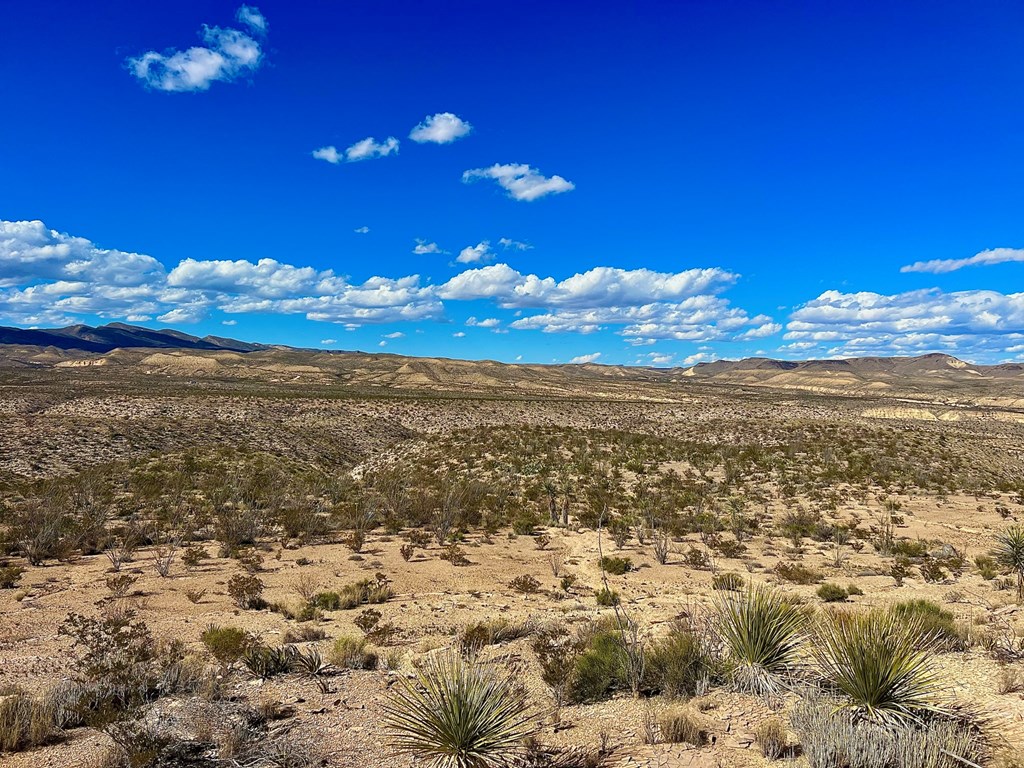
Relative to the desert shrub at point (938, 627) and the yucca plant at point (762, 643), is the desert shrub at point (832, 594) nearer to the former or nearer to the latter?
the desert shrub at point (938, 627)

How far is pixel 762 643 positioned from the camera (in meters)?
6.64

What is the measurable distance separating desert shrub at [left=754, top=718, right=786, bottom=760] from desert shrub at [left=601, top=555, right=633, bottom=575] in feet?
23.3

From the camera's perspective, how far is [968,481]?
24.4 metres

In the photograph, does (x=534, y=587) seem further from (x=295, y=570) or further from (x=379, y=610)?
(x=295, y=570)

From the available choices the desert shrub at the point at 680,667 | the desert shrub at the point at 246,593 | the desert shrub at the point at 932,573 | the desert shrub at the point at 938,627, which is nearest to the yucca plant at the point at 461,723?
the desert shrub at the point at 680,667

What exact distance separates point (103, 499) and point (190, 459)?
785 centimetres

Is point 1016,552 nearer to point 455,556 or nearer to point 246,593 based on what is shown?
point 455,556

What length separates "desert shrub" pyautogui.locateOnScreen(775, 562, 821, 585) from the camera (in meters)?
12.0

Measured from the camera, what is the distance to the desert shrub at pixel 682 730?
5.61 m

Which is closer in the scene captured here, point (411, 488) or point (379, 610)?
point (379, 610)

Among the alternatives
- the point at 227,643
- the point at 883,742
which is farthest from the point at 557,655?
the point at 227,643

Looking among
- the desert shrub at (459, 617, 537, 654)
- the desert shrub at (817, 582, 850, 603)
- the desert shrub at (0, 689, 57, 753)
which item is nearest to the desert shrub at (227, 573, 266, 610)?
the desert shrub at (459, 617, 537, 654)

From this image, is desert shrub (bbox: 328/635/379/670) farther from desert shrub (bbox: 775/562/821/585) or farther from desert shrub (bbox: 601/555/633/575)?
desert shrub (bbox: 775/562/821/585)

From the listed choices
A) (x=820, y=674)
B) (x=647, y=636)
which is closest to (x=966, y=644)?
(x=820, y=674)
